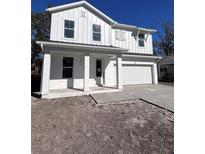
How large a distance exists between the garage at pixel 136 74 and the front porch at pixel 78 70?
1535 mm

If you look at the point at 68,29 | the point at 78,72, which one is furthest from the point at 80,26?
the point at 78,72

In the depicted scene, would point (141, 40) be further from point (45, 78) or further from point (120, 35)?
point (45, 78)

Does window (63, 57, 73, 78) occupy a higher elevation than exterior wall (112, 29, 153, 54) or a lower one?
lower

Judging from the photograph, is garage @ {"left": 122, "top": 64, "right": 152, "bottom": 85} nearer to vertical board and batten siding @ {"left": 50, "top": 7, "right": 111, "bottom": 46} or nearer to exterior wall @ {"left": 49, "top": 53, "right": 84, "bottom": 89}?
vertical board and batten siding @ {"left": 50, "top": 7, "right": 111, "bottom": 46}

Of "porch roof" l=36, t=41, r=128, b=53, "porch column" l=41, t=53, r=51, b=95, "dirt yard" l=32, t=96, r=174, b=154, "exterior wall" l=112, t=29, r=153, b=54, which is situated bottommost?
"dirt yard" l=32, t=96, r=174, b=154

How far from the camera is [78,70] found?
30.5 feet

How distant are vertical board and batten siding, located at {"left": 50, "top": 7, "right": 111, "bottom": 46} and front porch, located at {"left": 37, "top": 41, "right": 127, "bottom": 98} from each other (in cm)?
111

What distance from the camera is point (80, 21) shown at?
29.2ft

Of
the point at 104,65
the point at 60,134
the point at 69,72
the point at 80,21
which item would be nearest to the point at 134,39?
the point at 104,65

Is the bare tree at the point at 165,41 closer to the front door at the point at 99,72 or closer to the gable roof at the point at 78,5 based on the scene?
the gable roof at the point at 78,5

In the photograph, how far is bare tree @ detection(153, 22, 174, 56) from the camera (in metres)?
28.0

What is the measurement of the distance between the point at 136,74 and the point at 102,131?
949cm

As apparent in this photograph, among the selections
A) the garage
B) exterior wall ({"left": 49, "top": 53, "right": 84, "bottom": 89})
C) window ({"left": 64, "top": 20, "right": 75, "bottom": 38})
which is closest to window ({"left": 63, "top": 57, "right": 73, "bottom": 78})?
exterior wall ({"left": 49, "top": 53, "right": 84, "bottom": 89})
